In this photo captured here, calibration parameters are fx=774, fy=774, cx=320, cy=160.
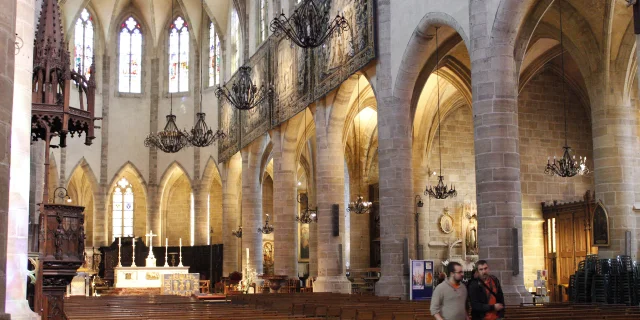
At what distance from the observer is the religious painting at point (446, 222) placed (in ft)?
92.6

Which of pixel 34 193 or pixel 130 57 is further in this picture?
pixel 130 57

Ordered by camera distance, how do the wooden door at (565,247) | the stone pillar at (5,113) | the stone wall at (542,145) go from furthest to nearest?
the stone wall at (542,145), the wooden door at (565,247), the stone pillar at (5,113)

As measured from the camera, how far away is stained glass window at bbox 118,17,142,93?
135 feet

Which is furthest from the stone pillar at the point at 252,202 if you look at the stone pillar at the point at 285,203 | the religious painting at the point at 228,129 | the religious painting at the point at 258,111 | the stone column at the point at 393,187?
the stone column at the point at 393,187

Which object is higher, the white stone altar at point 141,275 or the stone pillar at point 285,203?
the stone pillar at point 285,203

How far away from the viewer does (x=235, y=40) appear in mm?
36688

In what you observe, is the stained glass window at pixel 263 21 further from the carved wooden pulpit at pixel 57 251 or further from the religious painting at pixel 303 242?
the carved wooden pulpit at pixel 57 251

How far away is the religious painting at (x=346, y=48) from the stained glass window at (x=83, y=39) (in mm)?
19123

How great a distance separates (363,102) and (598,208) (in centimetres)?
1030

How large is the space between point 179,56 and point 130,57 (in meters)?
2.62

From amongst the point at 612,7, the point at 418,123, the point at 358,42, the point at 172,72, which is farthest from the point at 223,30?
the point at 612,7

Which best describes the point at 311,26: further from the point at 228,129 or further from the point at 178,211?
the point at 178,211

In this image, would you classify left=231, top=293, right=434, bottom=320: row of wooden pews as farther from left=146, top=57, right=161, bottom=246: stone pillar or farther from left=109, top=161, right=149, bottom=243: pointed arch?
left=109, top=161, right=149, bottom=243: pointed arch

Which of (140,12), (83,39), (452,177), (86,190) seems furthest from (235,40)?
(452,177)
